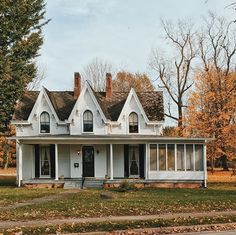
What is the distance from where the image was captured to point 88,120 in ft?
122

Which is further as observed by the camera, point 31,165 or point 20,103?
point 20,103

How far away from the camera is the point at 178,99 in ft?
188

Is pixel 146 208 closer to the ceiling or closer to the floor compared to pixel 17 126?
closer to the floor

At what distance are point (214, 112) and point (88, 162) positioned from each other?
16.0 metres

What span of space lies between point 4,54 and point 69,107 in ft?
24.1

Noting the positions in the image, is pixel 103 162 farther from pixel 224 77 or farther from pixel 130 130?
pixel 224 77

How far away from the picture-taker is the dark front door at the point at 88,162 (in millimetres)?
36594

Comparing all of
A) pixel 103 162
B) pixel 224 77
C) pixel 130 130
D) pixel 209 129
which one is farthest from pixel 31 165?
pixel 224 77

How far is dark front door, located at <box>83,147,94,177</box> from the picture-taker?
36594 millimetres

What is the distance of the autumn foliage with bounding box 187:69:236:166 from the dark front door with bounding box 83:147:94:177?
539 inches

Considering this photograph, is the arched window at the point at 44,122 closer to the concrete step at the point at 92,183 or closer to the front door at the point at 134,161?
the concrete step at the point at 92,183

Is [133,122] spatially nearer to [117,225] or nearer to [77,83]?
[77,83]

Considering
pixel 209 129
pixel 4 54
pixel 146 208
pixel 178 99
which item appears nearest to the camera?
pixel 146 208

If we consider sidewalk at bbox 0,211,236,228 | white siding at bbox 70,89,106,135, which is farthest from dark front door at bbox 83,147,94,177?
sidewalk at bbox 0,211,236,228
